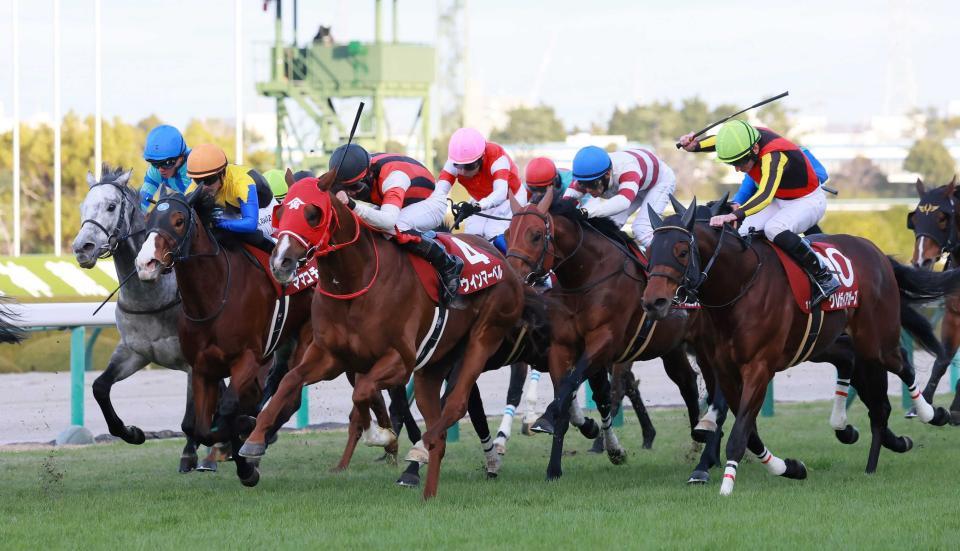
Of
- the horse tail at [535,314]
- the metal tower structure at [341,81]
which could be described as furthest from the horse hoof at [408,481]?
the metal tower structure at [341,81]

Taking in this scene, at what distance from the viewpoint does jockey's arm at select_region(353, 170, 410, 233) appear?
649cm

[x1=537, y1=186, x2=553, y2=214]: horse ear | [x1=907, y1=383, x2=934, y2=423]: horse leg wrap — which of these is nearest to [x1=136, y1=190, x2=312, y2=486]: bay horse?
[x1=537, y1=186, x2=553, y2=214]: horse ear

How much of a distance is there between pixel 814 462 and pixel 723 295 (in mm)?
1643

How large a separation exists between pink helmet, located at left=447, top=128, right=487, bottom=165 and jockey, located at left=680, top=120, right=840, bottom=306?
137cm

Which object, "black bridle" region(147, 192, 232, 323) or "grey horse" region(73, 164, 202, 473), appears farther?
A: "grey horse" region(73, 164, 202, 473)

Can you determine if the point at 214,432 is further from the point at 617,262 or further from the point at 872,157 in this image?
the point at 872,157

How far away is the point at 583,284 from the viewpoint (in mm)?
7965

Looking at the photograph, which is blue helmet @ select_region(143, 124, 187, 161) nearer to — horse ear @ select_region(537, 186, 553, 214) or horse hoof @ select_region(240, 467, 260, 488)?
horse hoof @ select_region(240, 467, 260, 488)

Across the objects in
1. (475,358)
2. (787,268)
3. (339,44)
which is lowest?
(475,358)

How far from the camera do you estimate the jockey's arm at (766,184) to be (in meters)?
7.12

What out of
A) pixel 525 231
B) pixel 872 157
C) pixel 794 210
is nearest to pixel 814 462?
pixel 794 210

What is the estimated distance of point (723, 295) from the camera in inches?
278

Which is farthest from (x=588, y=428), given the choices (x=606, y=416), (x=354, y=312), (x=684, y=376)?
(x=354, y=312)

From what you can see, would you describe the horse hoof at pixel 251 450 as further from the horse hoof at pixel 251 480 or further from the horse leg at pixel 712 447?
the horse leg at pixel 712 447
